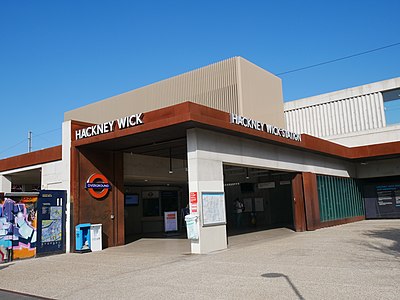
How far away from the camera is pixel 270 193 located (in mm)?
27125

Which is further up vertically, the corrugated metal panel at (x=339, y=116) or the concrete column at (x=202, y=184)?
the corrugated metal panel at (x=339, y=116)

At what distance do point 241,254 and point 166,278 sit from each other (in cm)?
387

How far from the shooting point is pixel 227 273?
30.2ft

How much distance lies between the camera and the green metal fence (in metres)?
22.3

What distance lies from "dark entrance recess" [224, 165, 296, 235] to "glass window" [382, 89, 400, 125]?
9727 mm

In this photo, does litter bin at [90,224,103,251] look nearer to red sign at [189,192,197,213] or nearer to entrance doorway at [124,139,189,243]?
entrance doorway at [124,139,189,243]

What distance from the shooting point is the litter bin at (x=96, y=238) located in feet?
50.6

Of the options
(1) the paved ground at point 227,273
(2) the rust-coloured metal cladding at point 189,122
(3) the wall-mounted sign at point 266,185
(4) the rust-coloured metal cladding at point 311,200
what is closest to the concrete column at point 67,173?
(2) the rust-coloured metal cladding at point 189,122

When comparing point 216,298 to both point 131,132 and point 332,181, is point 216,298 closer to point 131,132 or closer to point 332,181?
point 131,132

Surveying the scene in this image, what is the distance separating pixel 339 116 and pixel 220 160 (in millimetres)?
20930

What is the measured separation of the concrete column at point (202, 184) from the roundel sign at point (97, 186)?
16.3ft

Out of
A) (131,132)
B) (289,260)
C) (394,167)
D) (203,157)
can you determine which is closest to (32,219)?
(131,132)

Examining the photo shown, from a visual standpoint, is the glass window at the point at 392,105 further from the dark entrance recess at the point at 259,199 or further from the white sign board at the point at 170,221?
the white sign board at the point at 170,221

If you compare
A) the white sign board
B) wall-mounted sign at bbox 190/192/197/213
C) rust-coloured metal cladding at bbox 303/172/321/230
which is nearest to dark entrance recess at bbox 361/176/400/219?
rust-coloured metal cladding at bbox 303/172/321/230
